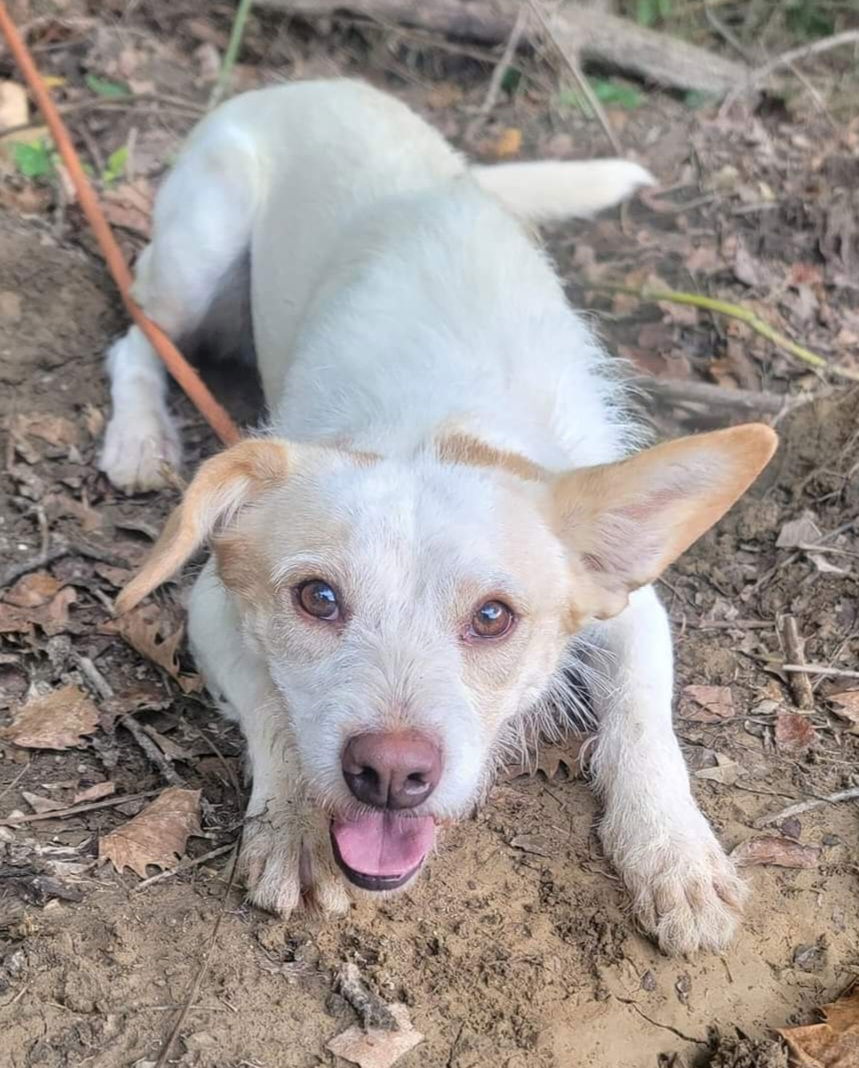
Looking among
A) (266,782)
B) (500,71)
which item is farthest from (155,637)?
(500,71)

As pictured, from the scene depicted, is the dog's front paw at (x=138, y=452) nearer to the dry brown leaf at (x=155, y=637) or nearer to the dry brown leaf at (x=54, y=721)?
the dry brown leaf at (x=155, y=637)

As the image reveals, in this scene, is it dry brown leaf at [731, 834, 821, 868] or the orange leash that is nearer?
dry brown leaf at [731, 834, 821, 868]

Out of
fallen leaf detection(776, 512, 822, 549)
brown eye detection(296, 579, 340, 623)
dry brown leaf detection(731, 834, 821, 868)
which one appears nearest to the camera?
brown eye detection(296, 579, 340, 623)

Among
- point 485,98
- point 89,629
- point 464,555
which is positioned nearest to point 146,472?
point 89,629

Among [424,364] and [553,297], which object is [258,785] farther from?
[553,297]

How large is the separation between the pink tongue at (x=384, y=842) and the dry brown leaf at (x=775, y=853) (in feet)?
3.27

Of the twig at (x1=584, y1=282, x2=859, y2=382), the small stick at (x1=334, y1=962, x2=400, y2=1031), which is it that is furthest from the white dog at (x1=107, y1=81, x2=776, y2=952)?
the twig at (x1=584, y1=282, x2=859, y2=382)

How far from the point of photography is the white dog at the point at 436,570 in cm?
292

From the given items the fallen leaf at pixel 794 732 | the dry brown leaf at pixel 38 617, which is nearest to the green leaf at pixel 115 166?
the dry brown leaf at pixel 38 617

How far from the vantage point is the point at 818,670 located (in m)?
3.98

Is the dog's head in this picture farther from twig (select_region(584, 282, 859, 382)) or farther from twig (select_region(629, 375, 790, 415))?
twig (select_region(584, 282, 859, 382))

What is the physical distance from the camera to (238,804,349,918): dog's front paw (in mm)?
3076

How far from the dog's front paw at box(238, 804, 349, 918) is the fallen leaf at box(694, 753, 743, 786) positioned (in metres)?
1.21

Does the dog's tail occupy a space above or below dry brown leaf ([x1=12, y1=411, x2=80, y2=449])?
above
